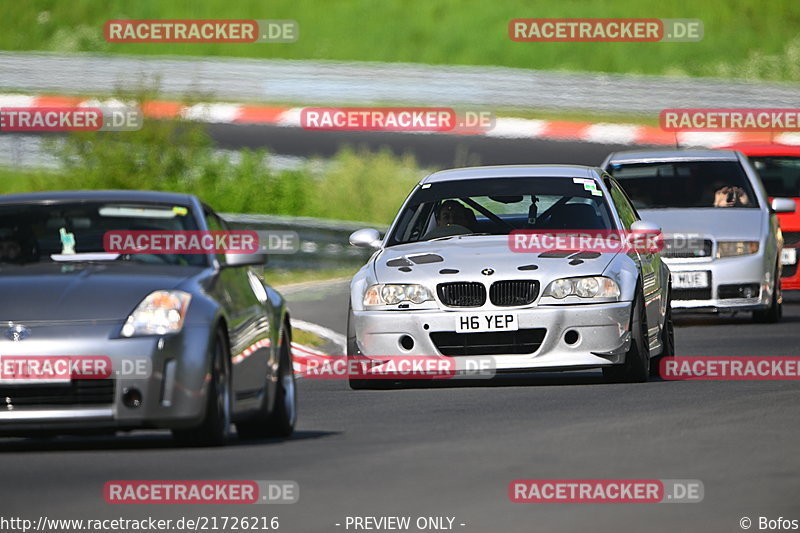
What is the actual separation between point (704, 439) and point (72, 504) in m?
Answer: 3.46

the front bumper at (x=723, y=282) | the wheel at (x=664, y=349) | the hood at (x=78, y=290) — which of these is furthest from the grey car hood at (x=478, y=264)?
the front bumper at (x=723, y=282)

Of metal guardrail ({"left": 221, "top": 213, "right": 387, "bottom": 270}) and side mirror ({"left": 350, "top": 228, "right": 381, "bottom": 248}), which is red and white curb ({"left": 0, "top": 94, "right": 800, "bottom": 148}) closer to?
metal guardrail ({"left": 221, "top": 213, "right": 387, "bottom": 270})

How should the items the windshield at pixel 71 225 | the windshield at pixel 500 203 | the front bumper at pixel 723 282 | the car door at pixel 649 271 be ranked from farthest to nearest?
the front bumper at pixel 723 282 → the windshield at pixel 500 203 → the car door at pixel 649 271 → the windshield at pixel 71 225

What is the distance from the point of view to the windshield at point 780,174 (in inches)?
968

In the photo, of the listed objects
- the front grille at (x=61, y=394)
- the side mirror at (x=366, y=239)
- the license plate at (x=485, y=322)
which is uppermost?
the front grille at (x=61, y=394)

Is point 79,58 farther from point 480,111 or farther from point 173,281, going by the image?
point 173,281

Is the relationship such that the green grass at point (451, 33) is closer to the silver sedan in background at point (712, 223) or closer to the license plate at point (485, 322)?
the silver sedan in background at point (712, 223)

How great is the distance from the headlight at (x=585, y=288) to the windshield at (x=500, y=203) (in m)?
0.93

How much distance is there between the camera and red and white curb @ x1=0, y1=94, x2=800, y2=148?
30719 millimetres

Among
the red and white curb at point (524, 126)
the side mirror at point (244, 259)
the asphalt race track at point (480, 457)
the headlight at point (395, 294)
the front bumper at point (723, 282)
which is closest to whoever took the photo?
the asphalt race track at point (480, 457)

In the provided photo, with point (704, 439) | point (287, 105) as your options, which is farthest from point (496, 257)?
point (287, 105)

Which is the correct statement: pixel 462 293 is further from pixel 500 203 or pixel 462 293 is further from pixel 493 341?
pixel 500 203

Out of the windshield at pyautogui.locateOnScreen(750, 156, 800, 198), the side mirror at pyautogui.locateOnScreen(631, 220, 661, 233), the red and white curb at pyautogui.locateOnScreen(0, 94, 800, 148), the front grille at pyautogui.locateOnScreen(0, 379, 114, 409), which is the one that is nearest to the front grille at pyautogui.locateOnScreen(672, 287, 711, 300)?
the windshield at pyautogui.locateOnScreen(750, 156, 800, 198)

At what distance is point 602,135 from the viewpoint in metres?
32.1
